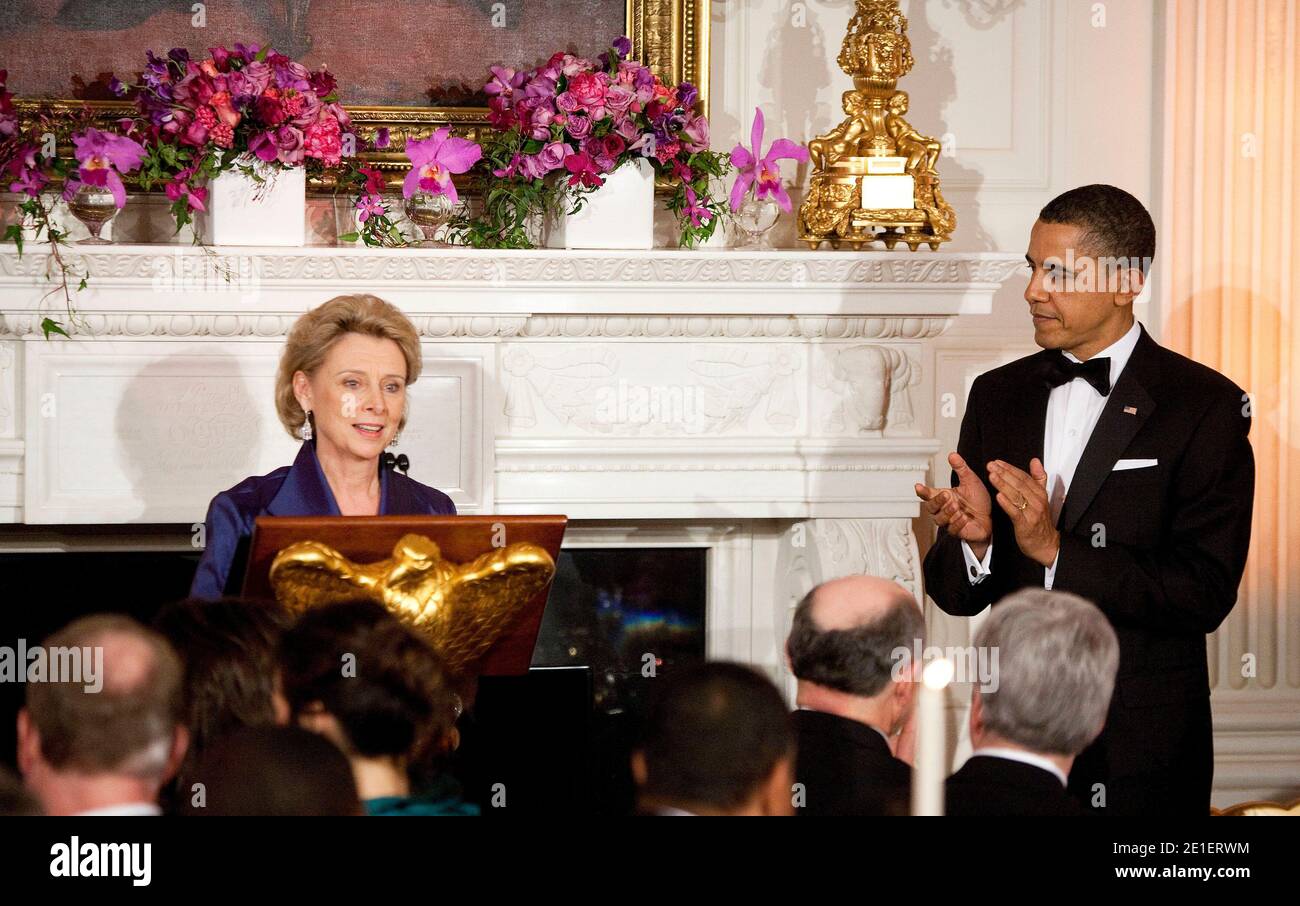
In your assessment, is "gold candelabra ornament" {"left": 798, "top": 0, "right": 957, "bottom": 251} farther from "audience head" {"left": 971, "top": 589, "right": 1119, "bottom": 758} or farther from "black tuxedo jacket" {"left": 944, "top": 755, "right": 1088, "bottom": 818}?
"black tuxedo jacket" {"left": 944, "top": 755, "right": 1088, "bottom": 818}

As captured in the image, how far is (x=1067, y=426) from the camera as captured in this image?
3.18 metres

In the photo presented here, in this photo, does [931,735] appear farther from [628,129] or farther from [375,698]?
[628,129]

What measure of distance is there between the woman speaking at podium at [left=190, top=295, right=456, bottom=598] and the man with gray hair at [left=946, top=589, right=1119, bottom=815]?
1381 mm

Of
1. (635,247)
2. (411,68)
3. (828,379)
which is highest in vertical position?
(411,68)

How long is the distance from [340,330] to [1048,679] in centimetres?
161

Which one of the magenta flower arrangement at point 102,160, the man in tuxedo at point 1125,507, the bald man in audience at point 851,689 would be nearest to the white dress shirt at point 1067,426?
the man in tuxedo at point 1125,507

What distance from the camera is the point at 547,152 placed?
3.70 m

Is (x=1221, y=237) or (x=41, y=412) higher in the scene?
(x=1221, y=237)

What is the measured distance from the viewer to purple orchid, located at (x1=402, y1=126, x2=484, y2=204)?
3.73 metres

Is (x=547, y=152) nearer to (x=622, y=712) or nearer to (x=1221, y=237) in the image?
(x=622, y=712)

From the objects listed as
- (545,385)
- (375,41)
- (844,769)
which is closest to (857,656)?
(844,769)
